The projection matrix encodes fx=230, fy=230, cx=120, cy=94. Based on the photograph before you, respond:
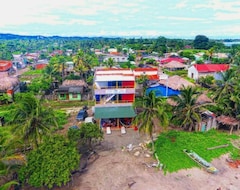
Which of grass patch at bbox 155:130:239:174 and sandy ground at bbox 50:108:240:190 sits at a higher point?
grass patch at bbox 155:130:239:174

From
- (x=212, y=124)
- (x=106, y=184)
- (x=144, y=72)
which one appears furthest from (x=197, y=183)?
(x=144, y=72)

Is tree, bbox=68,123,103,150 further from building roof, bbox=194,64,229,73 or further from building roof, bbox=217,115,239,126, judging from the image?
building roof, bbox=194,64,229,73

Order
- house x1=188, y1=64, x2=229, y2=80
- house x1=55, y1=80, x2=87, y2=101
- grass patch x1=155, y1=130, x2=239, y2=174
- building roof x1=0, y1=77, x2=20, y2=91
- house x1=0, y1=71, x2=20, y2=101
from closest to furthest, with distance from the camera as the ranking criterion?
grass patch x1=155, y1=130, x2=239, y2=174
house x1=0, y1=71, x2=20, y2=101
building roof x1=0, y1=77, x2=20, y2=91
house x1=55, y1=80, x2=87, y2=101
house x1=188, y1=64, x2=229, y2=80

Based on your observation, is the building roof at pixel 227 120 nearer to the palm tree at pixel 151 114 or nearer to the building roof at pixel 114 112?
the palm tree at pixel 151 114

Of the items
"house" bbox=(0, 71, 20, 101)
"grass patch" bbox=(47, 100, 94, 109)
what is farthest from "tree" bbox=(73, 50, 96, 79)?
"house" bbox=(0, 71, 20, 101)

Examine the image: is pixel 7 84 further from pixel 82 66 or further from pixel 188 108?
pixel 188 108

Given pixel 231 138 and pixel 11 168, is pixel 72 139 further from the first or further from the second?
pixel 231 138
